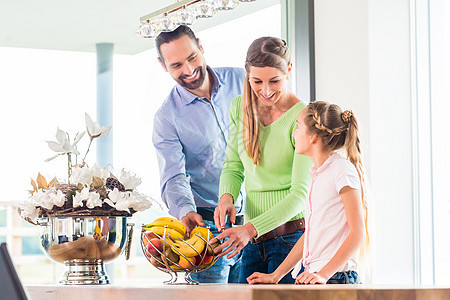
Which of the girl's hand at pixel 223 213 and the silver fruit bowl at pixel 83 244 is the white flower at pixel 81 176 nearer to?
the silver fruit bowl at pixel 83 244

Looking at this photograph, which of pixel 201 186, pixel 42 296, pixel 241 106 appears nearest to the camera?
pixel 42 296

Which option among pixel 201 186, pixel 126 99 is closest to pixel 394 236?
pixel 201 186

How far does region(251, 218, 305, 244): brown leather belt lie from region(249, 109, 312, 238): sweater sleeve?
0.04 metres

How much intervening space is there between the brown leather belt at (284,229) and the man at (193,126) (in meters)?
0.65

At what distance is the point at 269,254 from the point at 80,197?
751 millimetres

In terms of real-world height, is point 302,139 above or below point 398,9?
below

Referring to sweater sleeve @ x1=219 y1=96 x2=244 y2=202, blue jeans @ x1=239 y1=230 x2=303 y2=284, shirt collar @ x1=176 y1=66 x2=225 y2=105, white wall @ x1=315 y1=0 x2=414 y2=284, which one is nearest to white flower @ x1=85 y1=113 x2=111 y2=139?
sweater sleeve @ x1=219 y1=96 x2=244 y2=202

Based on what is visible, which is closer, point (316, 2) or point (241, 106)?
point (241, 106)

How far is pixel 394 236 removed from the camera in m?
3.02

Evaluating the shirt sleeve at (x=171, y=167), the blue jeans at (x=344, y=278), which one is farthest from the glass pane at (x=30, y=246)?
the blue jeans at (x=344, y=278)

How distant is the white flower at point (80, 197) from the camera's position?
158 cm

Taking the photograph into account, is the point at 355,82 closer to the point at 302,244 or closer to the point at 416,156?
the point at 416,156

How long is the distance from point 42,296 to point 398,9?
2.33 meters

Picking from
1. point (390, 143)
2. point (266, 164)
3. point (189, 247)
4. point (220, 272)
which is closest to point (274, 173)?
point (266, 164)
